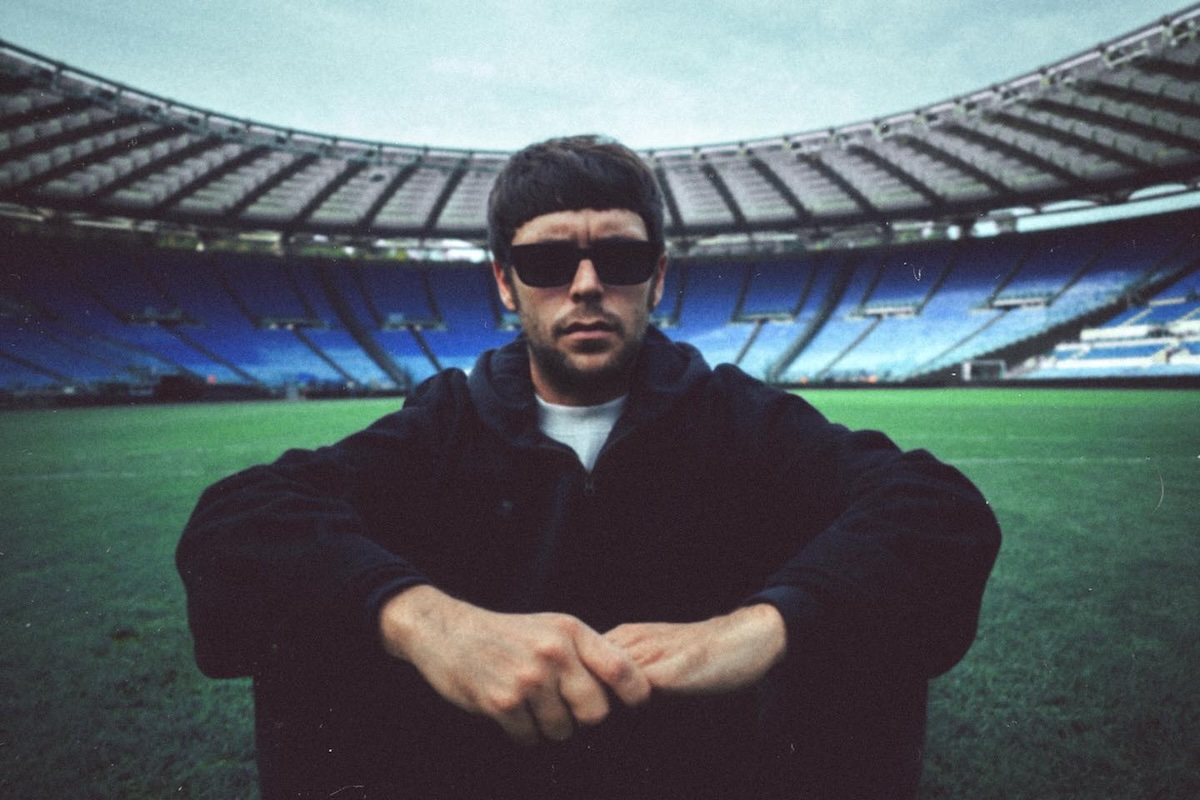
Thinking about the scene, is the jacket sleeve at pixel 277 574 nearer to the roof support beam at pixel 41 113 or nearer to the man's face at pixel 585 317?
the man's face at pixel 585 317

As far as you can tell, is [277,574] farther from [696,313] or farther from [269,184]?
[696,313]

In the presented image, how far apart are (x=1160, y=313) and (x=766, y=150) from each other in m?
16.4

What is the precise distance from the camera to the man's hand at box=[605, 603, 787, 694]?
0.92 meters

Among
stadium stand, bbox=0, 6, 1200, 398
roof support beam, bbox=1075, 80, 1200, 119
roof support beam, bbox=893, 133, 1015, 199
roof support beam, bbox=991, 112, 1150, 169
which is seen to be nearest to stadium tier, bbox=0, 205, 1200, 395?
stadium stand, bbox=0, 6, 1200, 398

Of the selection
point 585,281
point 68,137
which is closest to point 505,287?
point 585,281

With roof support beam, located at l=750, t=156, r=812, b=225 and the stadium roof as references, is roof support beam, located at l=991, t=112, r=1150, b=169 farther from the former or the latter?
roof support beam, located at l=750, t=156, r=812, b=225

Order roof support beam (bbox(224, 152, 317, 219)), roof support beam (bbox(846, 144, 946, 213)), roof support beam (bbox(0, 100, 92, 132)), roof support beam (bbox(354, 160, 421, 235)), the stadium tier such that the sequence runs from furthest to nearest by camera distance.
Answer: roof support beam (bbox(354, 160, 421, 235)) < roof support beam (bbox(846, 144, 946, 213)) < roof support beam (bbox(224, 152, 317, 219)) < the stadium tier < roof support beam (bbox(0, 100, 92, 132))

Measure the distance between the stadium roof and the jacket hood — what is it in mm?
19354

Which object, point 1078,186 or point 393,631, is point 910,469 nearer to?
point 393,631

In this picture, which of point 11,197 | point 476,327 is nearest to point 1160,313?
point 476,327

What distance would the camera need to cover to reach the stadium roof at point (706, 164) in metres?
18.3

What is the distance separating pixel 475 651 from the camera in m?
0.92

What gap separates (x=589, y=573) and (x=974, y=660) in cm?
170

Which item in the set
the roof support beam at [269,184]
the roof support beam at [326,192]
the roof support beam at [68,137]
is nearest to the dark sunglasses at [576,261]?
the roof support beam at [68,137]
